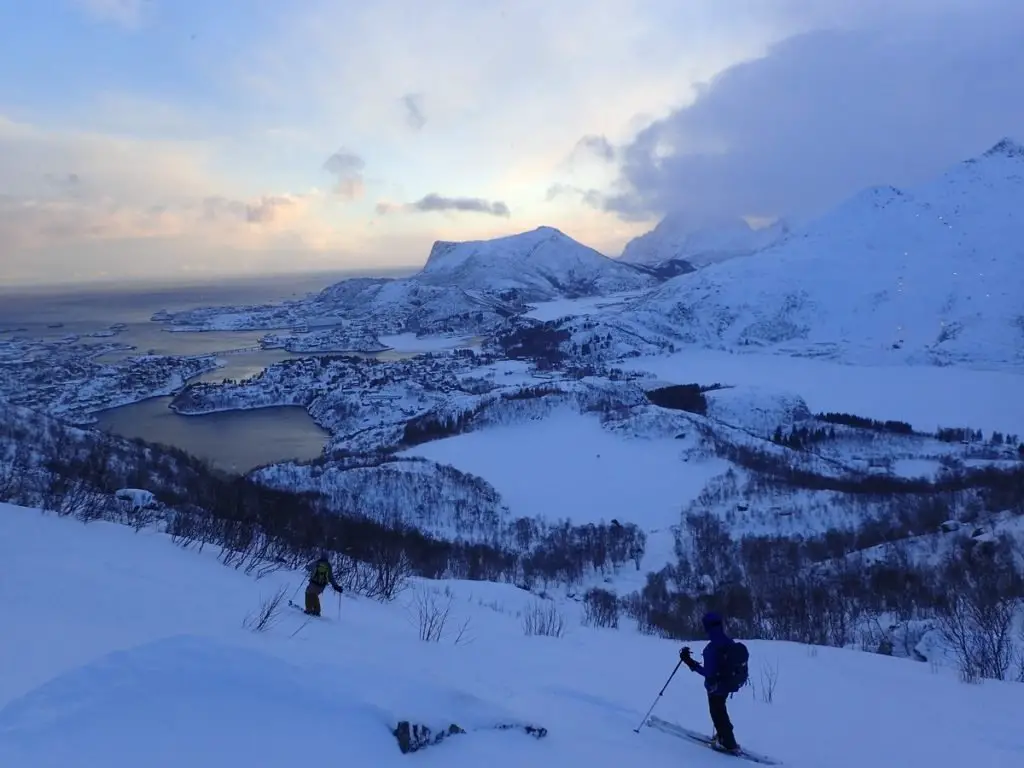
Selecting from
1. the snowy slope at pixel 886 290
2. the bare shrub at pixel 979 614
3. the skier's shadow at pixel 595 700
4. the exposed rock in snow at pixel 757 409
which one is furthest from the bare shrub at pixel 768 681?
the snowy slope at pixel 886 290

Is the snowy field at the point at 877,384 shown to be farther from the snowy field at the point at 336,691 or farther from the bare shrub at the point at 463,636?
the bare shrub at the point at 463,636

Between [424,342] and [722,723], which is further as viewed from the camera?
[424,342]

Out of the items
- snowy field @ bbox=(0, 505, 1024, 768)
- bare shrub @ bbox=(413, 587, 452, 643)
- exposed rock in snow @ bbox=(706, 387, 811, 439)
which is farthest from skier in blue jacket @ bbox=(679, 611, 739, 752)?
exposed rock in snow @ bbox=(706, 387, 811, 439)

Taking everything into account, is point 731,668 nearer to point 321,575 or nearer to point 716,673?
point 716,673

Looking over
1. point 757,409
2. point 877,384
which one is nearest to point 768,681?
point 757,409

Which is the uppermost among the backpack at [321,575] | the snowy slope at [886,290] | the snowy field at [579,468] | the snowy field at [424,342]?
the snowy slope at [886,290]

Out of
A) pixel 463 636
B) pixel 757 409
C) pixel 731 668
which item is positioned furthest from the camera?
pixel 757 409

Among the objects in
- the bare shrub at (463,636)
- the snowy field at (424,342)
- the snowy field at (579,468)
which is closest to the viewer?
the bare shrub at (463,636)
